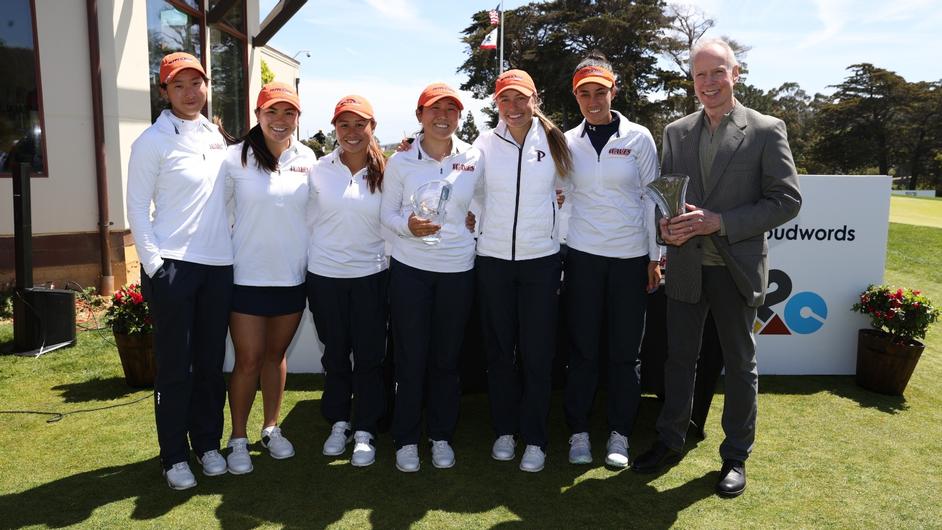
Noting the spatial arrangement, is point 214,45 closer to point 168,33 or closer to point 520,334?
point 168,33

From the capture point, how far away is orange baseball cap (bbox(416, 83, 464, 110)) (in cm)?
312

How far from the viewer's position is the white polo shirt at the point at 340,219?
324cm

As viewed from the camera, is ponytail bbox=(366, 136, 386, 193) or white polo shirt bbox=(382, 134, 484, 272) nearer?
white polo shirt bbox=(382, 134, 484, 272)

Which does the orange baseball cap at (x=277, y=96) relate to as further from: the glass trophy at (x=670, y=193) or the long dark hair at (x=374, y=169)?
the glass trophy at (x=670, y=193)

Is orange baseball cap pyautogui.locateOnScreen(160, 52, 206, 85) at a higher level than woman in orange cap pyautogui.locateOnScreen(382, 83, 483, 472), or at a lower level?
higher

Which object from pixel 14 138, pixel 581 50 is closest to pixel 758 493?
pixel 14 138

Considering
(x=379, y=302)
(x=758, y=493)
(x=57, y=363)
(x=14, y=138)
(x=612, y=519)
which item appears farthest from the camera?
(x=14, y=138)

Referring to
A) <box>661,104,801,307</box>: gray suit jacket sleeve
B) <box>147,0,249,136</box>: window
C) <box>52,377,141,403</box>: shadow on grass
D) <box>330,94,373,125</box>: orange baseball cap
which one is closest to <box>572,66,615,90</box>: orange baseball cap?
<box>661,104,801,307</box>: gray suit jacket sleeve

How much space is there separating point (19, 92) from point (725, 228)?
23.2 ft

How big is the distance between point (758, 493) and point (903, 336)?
2248mm

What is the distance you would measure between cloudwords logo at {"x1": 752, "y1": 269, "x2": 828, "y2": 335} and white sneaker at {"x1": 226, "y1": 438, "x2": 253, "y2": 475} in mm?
3686

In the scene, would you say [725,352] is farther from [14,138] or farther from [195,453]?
[14,138]

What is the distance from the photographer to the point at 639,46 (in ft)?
130

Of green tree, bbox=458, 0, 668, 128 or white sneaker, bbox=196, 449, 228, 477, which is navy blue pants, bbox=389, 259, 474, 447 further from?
green tree, bbox=458, 0, 668, 128
